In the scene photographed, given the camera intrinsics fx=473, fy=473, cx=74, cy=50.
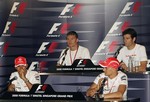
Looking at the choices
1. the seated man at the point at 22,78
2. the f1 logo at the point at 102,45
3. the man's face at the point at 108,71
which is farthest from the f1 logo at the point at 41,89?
the f1 logo at the point at 102,45

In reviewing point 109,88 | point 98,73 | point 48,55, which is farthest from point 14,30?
point 109,88

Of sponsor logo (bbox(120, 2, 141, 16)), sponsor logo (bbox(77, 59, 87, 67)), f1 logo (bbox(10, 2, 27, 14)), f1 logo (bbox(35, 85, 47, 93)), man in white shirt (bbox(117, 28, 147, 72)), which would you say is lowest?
f1 logo (bbox(35, 85, 47, 93))

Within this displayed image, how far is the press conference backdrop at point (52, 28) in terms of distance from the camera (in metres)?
9.33

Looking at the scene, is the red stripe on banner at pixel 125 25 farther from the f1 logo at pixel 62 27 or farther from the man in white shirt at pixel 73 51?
the man in white shirt at pixel 73 51

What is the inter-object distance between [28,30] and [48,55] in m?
0.65

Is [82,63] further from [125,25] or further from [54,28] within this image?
[54,28]

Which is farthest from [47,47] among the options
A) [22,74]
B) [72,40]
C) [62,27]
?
[22,74]

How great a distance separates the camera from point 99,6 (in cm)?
938

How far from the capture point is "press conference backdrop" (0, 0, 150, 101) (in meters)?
9.33

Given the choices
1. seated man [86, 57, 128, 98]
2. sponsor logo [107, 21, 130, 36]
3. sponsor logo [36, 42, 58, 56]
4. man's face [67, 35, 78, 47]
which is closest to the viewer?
seated man [86, 57, 128, 98]

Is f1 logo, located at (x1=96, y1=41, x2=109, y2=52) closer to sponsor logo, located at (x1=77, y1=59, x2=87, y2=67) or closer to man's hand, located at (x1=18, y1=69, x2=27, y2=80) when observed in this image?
sponsor logo, located at (x1=77, y1=59, x2=87, y2=67)

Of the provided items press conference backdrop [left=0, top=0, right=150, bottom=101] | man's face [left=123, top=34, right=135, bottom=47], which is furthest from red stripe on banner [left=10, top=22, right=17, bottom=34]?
man's face [left=123, top=34, right=135, bottom=47]

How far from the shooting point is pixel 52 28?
9.60m

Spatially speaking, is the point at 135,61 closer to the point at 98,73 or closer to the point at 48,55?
the point at 98,73
